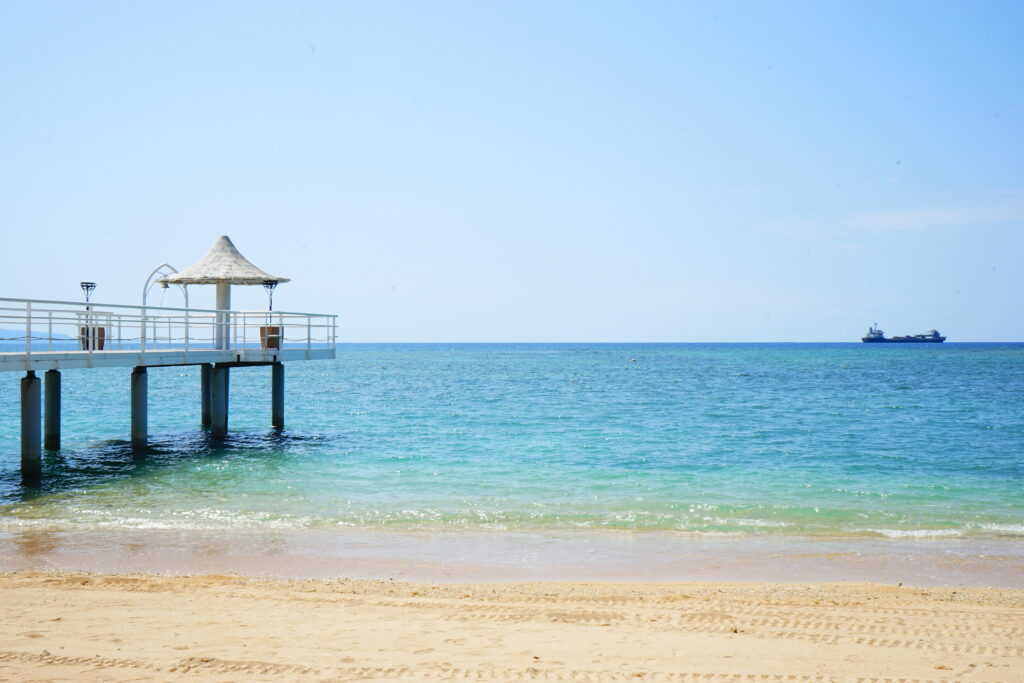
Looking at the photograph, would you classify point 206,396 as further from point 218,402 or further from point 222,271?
point 222,271

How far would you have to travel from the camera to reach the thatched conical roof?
78.6 feet

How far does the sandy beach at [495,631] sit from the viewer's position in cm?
650

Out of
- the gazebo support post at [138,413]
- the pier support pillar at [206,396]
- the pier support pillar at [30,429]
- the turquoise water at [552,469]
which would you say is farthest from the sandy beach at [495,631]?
the pier support pillar at [206,396]

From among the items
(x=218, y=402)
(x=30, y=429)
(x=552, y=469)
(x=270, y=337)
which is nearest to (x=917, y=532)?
(x=552, y=469)

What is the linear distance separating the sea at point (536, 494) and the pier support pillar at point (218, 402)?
732 millimetres

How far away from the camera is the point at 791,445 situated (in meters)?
23.8

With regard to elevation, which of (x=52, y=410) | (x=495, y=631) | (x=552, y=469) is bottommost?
(x=552, y=469)

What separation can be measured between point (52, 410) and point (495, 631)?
17380 millimetres

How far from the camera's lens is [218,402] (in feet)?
78.4

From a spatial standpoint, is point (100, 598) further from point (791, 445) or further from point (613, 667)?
point (791, 445)

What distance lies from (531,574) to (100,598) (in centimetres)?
492

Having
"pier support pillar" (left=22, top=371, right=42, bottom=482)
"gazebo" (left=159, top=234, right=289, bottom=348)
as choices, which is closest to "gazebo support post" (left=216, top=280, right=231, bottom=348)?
"gazebo" (left=159, top=234, right=289, bottom=348)

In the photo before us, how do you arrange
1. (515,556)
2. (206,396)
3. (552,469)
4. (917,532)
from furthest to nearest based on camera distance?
1. (206,396)
2. (552,469)
3. (917,532)
4. (515,556)

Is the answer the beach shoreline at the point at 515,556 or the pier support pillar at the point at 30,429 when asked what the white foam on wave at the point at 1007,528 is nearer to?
the beach shoreline at the point at 515,556
